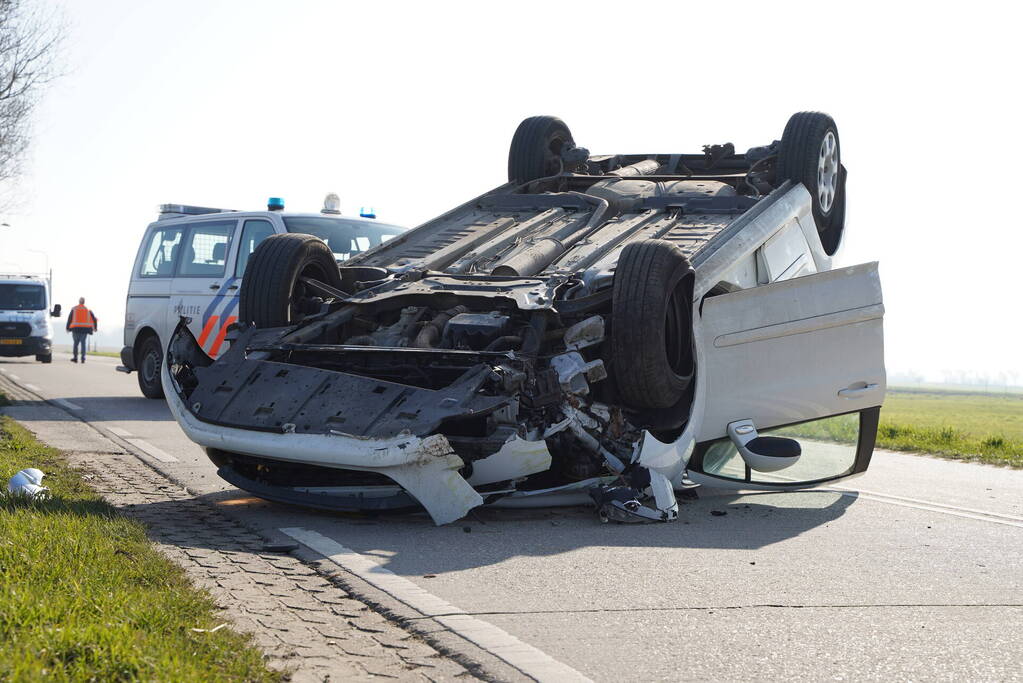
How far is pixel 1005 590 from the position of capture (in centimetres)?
479

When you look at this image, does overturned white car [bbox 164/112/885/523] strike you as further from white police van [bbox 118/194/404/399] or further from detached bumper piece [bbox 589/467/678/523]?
white police van [bbox 118/194/404/399]

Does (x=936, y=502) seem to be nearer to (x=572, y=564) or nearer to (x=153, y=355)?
(x=572, y=564)

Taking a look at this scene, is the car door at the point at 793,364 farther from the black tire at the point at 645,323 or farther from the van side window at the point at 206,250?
the van side window at the point at 206,250

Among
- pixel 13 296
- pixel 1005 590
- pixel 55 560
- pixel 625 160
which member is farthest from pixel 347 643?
pixel 13 296

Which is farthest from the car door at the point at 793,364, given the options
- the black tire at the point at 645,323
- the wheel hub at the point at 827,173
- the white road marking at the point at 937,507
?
the wheel hub at the point at 827,173

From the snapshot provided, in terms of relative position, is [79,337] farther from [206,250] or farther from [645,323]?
[645,323]

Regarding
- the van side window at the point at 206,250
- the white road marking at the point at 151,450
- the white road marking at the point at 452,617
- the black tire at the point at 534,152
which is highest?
the black tire at the point at 534,152

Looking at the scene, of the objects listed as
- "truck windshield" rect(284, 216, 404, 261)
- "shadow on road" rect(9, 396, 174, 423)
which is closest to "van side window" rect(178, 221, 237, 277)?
"truck windshield" rect(284, 216, 404, 261)

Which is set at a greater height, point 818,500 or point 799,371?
point 799,371

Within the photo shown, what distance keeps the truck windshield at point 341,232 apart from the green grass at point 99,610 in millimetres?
6631

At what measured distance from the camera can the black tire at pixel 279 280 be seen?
718 cm

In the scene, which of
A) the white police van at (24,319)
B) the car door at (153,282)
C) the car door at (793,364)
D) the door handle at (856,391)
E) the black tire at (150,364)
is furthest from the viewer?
the white police van at (24,319)

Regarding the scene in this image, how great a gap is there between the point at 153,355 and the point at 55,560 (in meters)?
9.22

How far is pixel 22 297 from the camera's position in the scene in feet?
84.7
